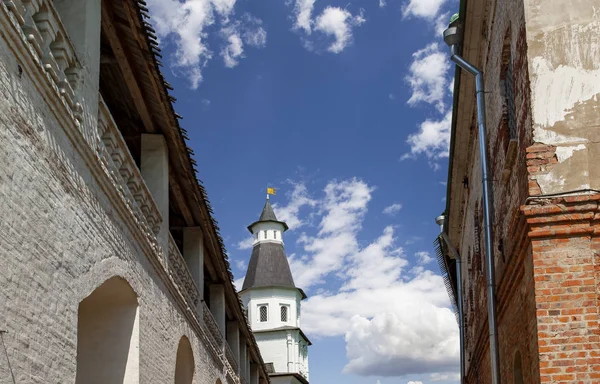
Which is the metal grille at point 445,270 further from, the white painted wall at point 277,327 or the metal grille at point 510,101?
the white painted wall at point 277,327

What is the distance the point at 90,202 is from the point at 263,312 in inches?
2146

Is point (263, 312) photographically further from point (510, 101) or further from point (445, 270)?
point (510, 101)

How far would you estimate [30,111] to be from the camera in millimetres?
6312

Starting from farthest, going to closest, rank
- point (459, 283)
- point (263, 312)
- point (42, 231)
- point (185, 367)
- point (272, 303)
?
point (263, 312)
point (272, 303)
point (459, 283)
point (185, 367)
point (42, 231)

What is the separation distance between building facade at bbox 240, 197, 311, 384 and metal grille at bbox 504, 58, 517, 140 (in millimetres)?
48939

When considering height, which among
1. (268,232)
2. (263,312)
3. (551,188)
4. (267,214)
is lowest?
(551,188)

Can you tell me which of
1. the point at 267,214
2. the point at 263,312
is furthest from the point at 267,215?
the point at 263,312

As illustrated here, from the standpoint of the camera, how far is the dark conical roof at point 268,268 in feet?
203

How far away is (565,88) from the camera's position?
836 cm

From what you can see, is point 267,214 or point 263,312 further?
point 267,214

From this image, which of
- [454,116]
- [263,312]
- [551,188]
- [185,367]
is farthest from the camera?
[263,312]

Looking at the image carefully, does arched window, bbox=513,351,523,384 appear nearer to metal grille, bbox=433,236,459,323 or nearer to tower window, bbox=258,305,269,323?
A: metal grille, bbox=433,236,459,323

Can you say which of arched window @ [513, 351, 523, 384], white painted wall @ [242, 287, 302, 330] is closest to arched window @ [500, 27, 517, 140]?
arched window @ [513, 351, 523, 384]

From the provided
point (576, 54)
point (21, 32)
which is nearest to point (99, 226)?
point (21, 32)
